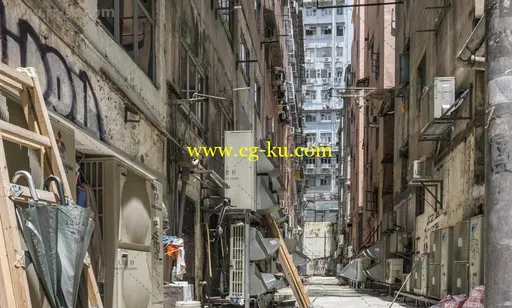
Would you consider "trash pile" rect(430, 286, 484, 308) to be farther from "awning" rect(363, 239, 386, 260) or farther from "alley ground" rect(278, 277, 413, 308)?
"awning" rect(363, 239, 386, 260)

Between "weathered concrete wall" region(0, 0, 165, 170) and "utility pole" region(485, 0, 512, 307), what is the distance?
335 centimetres

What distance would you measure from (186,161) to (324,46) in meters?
76.2

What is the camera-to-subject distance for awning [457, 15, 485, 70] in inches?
330

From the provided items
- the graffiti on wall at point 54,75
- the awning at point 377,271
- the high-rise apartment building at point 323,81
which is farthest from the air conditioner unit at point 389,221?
the high-rise apartment building at point 323,81

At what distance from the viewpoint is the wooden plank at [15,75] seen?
376 centimetres

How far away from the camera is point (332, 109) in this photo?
83.8 metres

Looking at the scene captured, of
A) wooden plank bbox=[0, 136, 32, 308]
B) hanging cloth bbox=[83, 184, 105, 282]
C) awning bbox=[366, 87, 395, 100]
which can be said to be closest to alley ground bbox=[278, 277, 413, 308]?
awning bbox=[366, 87, 395, 100]

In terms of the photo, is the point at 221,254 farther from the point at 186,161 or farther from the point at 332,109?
the point at 332,109

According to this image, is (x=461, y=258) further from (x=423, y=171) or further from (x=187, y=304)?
(x=187, y=304)

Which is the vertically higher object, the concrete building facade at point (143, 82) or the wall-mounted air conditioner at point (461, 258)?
the concrete building facade at point (143, 82)

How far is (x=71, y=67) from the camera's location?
18.1ft

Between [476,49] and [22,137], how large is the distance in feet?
22.8

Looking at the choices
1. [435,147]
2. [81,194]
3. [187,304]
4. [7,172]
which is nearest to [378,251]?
[435,147]

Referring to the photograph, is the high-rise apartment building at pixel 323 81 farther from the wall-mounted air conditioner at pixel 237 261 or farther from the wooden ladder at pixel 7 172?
the wooden ladder at pixel 7 172
